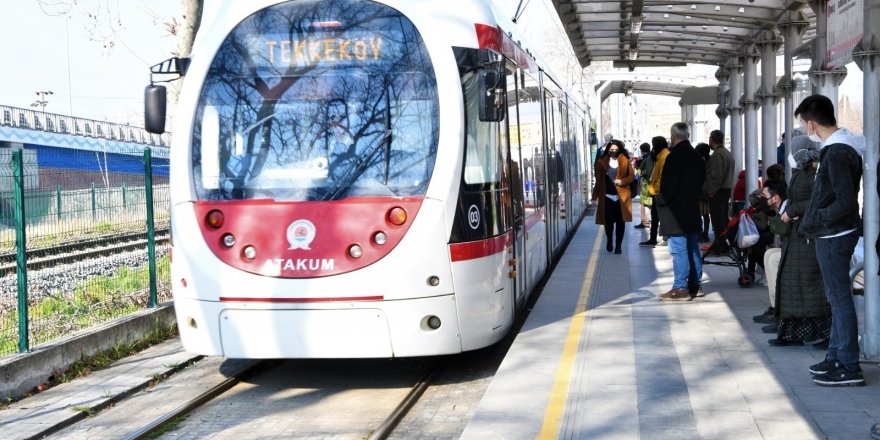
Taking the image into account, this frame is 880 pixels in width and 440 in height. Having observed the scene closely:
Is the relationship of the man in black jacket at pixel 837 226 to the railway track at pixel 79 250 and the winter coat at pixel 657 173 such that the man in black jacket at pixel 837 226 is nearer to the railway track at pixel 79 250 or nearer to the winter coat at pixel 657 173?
the winter coat at pixel 657 173

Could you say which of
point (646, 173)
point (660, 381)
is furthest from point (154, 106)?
point (646, 173)

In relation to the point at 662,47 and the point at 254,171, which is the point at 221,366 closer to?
the point at 254,171

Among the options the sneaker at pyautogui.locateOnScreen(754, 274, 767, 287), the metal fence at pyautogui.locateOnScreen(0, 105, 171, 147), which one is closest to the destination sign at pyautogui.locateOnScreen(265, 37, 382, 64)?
the sneaker at pyautogui.locateOnScreen(754, 274, 767, 287)

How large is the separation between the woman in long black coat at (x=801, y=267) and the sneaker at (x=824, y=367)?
1001 millimetres

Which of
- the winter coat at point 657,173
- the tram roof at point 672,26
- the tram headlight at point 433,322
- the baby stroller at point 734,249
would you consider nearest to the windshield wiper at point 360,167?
the tram headlight at point 433,322

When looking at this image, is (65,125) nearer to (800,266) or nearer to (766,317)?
(766,317)

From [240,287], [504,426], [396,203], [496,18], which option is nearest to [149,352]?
[240,287]

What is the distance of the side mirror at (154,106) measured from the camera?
886cm

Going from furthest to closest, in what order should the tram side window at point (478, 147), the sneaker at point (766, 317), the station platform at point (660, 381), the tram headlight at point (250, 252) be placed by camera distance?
the sneaker at point (766, 317), the tram side window at point (478, 147), the tram headlight at point (250, 252), the station platform at point (660, 381)

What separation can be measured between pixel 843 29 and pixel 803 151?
943mm

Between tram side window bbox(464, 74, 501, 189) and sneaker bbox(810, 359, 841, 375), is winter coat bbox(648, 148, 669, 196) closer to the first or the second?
tram side window bbox(464, 74, 501, 189)

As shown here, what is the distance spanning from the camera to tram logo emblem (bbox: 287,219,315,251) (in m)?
8.16

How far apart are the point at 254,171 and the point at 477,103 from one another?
177 centimetres

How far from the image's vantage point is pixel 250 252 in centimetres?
827
